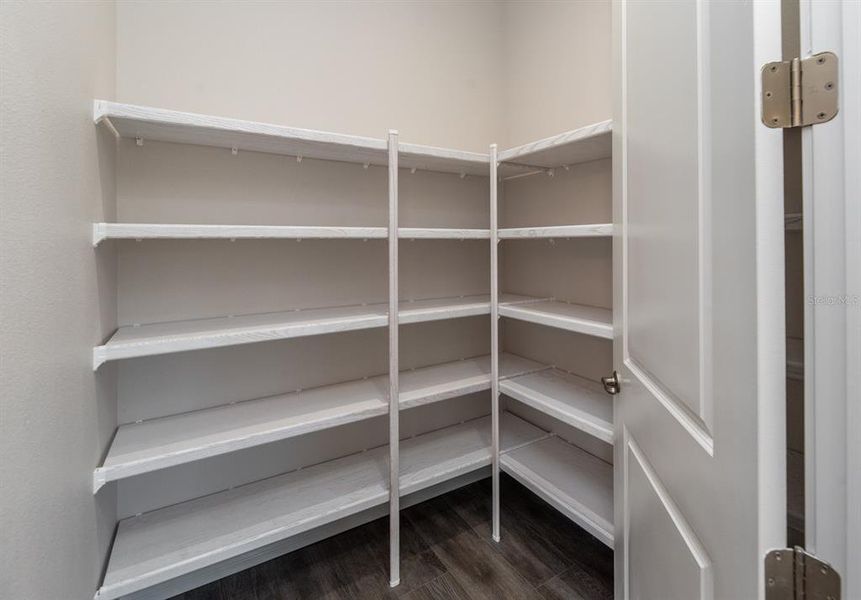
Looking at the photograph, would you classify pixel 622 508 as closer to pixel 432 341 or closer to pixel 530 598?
pixel 530 598

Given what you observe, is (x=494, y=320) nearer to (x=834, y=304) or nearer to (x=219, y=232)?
(x=219, y=232)

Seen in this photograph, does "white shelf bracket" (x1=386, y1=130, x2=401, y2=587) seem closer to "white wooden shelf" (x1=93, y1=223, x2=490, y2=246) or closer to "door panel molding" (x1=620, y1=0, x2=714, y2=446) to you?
"white wooden shelf" (x1=93, y1=223, x2=490, y2=246)

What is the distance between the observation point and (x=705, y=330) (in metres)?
0.66

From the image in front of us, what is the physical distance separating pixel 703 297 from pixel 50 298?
1.26m

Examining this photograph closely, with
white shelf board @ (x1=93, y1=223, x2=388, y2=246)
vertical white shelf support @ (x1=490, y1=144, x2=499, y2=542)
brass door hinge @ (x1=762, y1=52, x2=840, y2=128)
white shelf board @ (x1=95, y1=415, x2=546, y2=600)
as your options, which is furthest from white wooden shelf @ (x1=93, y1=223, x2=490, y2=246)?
brass door hinge @ (x1=762, y1=52, x2=840, y2=128)

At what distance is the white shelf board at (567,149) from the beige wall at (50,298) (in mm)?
1396

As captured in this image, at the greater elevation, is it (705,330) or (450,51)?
(450,51)

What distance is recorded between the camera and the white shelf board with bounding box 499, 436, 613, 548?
1432mm

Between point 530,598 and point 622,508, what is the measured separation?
618 mm

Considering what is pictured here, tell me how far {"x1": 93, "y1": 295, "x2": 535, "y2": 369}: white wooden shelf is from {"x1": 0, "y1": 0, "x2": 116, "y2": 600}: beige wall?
0.10 m

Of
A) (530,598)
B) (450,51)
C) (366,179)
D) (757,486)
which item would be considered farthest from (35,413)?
(450,51)

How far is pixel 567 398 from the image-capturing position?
1.63 meters

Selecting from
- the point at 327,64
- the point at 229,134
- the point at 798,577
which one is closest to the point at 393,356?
the point at 229,134

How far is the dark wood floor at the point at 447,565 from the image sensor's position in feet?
4.91
